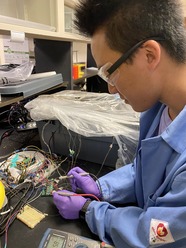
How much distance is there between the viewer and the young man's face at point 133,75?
21.3 inches

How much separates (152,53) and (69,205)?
55 cm

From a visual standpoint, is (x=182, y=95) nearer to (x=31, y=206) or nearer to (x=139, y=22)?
(x=139, y=22)

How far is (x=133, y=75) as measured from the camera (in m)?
0.56

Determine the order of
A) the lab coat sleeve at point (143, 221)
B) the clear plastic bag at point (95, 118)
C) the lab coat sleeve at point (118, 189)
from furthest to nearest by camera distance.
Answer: the clear plastic bag at point (95, 118), the lab coat sleeve at point (118, 189), the lab coat sleeve at point (143, 221)

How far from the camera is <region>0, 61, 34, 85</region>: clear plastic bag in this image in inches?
36.5

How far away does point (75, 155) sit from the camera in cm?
99

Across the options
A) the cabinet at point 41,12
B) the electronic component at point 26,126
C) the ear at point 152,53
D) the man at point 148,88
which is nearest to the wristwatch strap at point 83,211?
the man at point 148,88

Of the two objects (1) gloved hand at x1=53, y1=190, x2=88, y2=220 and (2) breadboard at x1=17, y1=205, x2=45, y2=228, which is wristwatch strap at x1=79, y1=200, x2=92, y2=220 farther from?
(2) breadboard at x1=17, y1=205, x2=45, y2=228

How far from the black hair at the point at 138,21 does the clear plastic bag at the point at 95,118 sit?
417 mm

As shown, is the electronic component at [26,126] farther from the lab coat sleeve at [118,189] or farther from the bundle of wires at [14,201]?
the lab coat sleeve at [118,189]

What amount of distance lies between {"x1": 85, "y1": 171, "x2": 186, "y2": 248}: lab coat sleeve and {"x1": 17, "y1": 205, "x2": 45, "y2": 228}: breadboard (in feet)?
0.57

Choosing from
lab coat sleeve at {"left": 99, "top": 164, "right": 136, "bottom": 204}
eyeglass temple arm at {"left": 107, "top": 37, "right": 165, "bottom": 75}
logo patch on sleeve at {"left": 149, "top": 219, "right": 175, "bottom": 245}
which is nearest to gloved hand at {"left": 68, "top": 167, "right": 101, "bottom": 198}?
lab coat sleeve at {"left": 99, "top": 164, "right": 136, "bottom": 204}

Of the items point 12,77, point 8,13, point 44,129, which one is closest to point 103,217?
point 44,129

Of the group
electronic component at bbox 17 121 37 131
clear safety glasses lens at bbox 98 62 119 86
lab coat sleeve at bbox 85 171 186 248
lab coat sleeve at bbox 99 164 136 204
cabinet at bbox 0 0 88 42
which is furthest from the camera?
electronic component at bbox 17 121 37 131
